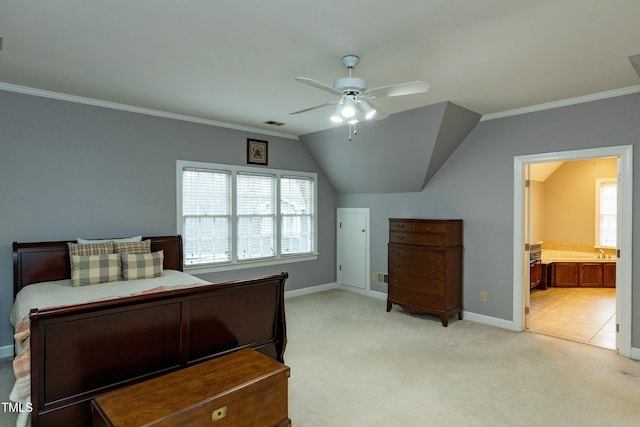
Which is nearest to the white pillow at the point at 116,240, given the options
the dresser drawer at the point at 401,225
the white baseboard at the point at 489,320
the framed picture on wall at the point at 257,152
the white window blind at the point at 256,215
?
the white window blind at the point at 256,215

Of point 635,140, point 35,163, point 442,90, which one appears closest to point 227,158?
point 35,163

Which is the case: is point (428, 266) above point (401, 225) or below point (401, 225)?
A: below

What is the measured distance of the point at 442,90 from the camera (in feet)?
11.5

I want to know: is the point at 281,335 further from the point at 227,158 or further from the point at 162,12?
Answer: the point at 227,158

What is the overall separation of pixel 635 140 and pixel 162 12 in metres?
4.21

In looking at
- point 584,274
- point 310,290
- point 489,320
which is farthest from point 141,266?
point 584,274

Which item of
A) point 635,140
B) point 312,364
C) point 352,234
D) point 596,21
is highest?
point 596,21

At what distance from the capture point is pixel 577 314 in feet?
15.9

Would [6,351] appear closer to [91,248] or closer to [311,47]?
[91,248]

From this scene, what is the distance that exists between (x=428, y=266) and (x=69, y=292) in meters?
3.85

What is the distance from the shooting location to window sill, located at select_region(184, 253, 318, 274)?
187 inches

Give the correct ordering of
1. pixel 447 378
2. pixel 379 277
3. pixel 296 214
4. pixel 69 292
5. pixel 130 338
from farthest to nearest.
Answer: pixel 296 214 → pixel 379 277 → pixel 69 292 → pixel 447 378 → pixel 130 338

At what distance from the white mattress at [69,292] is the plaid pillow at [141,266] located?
0.28ft

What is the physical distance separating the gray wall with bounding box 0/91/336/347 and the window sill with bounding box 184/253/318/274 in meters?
0.11
